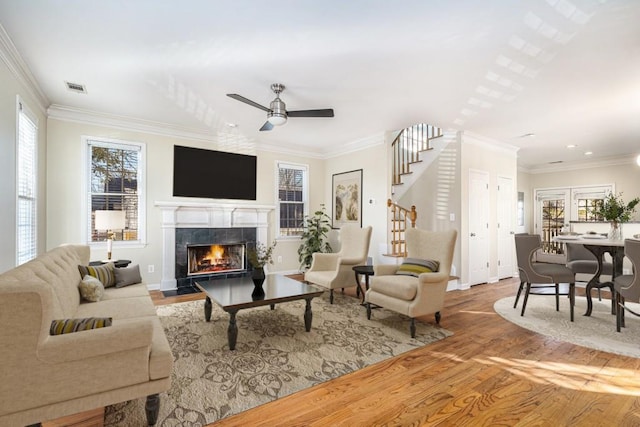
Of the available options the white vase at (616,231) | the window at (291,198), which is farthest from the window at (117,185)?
the white vase at (616,231)

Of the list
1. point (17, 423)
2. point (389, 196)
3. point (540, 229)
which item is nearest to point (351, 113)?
point (389, 196)

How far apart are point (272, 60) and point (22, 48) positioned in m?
2.29

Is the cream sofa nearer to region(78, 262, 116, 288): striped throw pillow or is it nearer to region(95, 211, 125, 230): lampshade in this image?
region(78, 262, 116, 288): striped throw pillow

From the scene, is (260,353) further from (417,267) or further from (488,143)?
(488,143)

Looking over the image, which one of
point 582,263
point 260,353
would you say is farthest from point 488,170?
point 260,353

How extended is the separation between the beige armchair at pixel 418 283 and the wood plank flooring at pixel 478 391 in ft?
1.35

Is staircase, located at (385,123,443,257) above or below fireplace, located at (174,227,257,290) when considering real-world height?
above

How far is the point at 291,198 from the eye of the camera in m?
6.71

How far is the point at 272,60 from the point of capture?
9.73 ft

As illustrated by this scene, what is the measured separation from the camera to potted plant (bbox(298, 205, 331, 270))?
21.0ft

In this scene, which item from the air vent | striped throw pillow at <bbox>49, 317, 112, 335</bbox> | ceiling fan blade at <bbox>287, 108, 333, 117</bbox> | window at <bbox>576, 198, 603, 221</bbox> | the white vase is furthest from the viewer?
window at <bbox>576, 198, 603, 221</bbox>

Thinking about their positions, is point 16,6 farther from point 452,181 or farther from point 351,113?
point 452,181

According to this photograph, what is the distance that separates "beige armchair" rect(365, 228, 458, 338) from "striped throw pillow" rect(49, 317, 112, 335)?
2603 mm

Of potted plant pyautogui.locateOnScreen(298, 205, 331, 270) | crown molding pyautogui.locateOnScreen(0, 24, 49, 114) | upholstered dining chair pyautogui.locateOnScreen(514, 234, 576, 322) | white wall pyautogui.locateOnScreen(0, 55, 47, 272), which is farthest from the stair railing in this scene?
crown molding pyautogui.locateOnScreen(0, 24, 49, 114)
